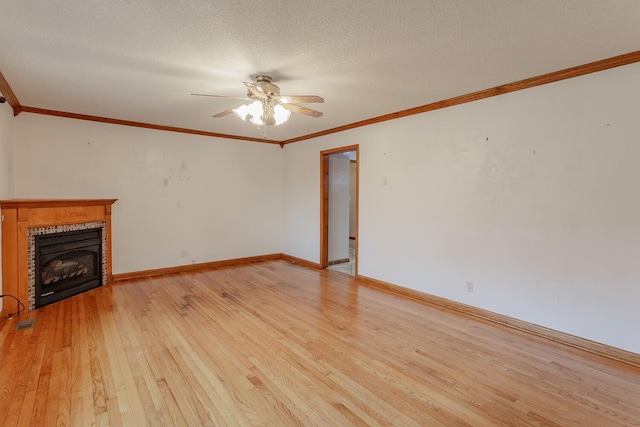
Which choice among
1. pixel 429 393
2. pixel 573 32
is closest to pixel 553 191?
pixel 573 32

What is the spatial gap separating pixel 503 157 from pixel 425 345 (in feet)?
6.71

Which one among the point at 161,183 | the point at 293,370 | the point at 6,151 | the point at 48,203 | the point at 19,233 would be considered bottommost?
the point at 293,370

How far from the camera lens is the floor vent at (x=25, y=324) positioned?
3.02 metres

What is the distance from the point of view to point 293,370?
2320 mm

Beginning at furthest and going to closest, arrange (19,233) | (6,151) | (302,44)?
(6,151)
(19,233)
(302,44)

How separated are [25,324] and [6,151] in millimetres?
1985

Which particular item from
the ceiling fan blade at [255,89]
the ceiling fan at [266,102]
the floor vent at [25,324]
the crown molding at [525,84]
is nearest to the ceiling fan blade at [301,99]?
the ceiling fan at [266,102]

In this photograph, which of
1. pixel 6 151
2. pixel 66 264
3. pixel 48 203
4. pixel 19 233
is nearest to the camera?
pixel 19 233

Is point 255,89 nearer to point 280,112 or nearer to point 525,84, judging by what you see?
point 280,112

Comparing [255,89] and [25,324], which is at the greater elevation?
[255,89]

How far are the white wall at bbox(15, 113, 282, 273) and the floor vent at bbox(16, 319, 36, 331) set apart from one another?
1.53m

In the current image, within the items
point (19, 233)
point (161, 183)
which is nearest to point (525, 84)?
point (161, 183)

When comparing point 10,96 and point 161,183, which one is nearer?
point 10,96

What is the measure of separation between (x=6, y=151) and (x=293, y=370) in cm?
407
